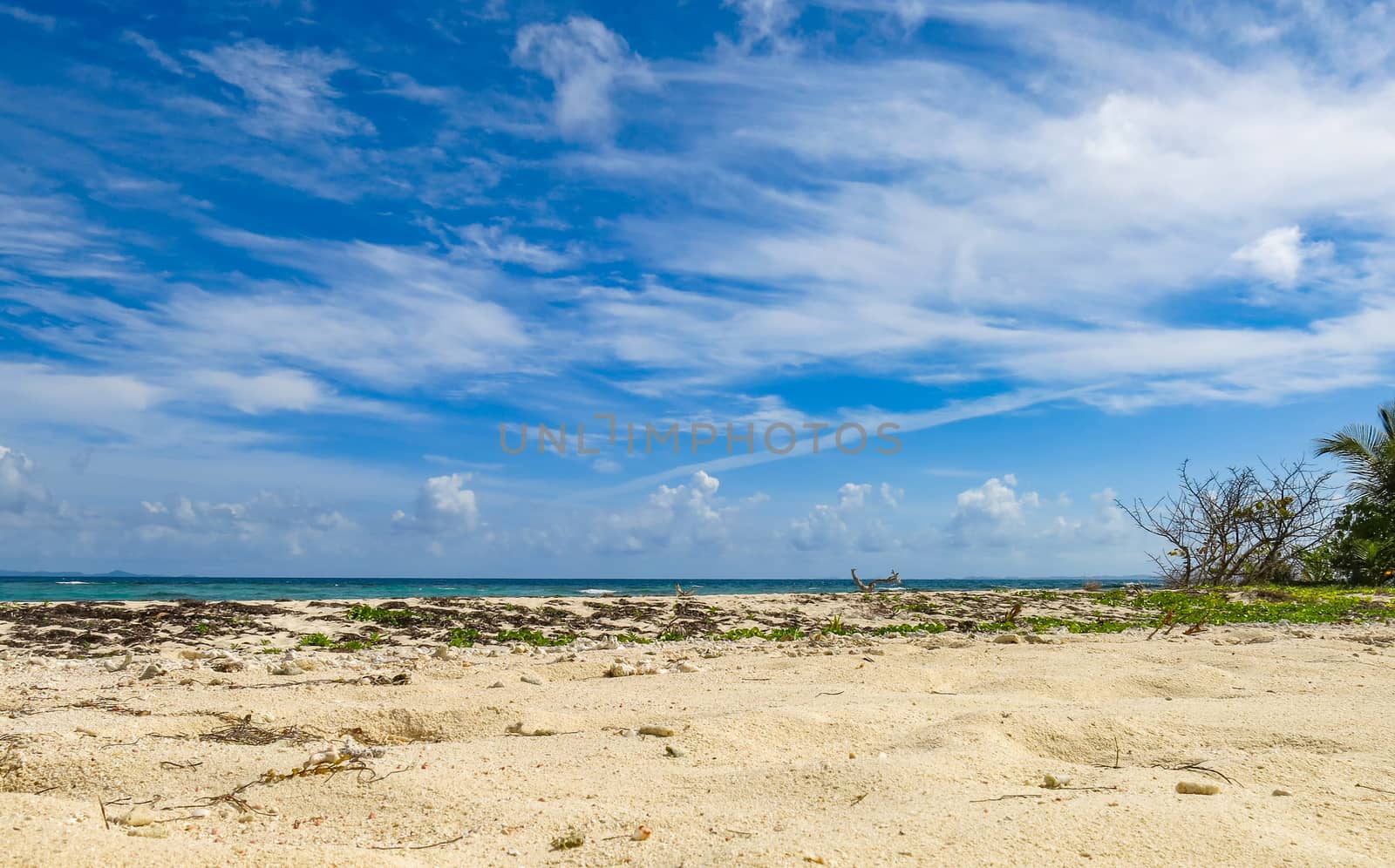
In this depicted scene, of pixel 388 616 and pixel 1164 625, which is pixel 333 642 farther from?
pixel 1164 625

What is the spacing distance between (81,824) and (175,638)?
284 inches

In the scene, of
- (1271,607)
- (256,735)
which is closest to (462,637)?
(256,735)

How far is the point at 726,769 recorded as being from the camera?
345cm

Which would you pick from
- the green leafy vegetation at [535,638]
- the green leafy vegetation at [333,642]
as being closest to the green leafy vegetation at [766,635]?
the green leafy vegetation at [535,638]

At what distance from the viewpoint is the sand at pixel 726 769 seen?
2473 millimetres

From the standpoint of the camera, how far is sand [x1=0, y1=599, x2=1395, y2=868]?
2473 mm

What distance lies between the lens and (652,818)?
2.79 metres

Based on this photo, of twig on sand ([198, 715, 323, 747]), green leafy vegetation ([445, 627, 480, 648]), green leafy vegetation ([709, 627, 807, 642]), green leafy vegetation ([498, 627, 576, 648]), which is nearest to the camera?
twig on sand ([198, 715, 323, 747])

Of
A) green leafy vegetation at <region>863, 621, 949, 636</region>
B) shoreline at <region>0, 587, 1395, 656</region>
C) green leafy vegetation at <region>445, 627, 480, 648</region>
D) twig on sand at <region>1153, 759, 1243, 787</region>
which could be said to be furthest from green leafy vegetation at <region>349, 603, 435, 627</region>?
twig on sand at <region>1153, 759, 1243, 787</region>

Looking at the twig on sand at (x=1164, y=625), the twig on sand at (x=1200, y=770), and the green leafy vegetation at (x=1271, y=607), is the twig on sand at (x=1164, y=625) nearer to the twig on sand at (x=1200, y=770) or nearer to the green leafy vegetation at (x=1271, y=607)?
the green leafy vegetation at (x=1271, y=607)

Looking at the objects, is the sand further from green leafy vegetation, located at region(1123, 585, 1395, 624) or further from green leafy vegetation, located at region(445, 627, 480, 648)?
green leafy vegetation, located at region(1123, 585, 1395, 624)

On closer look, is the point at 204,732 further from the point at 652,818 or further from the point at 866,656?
the point at 866,656

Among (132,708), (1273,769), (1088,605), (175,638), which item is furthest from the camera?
(1088,605)

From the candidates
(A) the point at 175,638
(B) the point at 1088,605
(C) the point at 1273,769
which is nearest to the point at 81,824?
Answer: (C) the point at 1273,769
